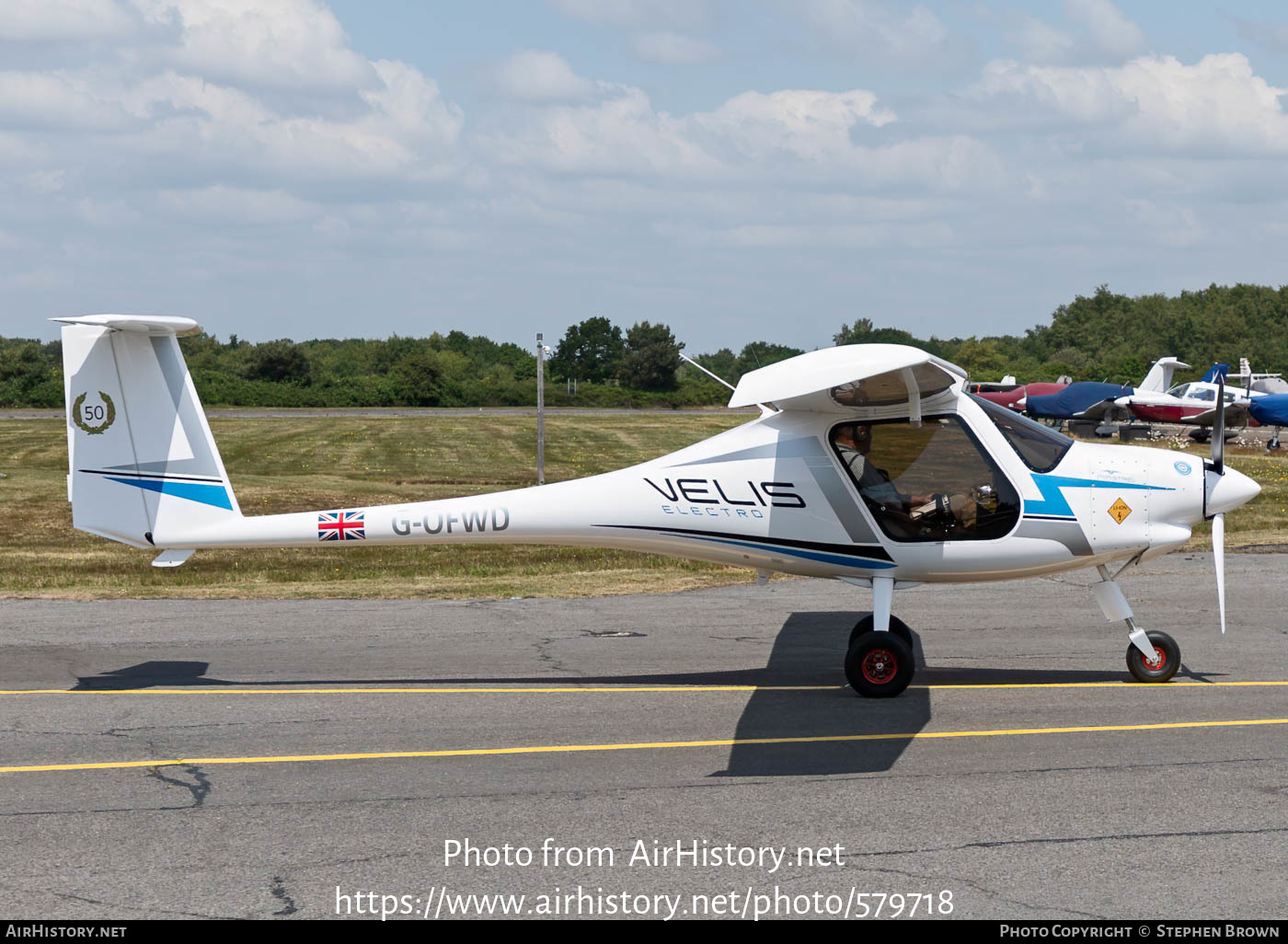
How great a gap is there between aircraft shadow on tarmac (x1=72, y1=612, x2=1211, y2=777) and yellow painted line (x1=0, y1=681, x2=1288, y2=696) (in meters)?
0.10

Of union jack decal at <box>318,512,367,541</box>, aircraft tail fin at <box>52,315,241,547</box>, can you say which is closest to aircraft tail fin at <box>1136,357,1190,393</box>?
union jack decal at <box>318,512,367,541</box>

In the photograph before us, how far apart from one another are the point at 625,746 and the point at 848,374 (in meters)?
3.09

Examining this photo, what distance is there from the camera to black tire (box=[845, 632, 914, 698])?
9836 millimetres

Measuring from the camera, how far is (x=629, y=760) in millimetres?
8320

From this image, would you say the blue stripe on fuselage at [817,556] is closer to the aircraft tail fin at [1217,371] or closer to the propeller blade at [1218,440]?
the propeller blade at [1218,440]

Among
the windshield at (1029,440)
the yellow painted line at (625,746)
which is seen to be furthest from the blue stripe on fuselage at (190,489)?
the windshield at (1029,440)

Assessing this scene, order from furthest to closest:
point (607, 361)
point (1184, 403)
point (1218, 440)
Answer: point (607, 361)
point (1184, 403)
point (1218, 440)

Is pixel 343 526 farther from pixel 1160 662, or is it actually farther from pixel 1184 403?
pixel 1184 403

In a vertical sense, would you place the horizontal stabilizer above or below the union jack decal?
above

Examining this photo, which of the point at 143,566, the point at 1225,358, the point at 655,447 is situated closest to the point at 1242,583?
the point at 143,566

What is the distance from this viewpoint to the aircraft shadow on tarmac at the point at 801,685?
8367 millimetres

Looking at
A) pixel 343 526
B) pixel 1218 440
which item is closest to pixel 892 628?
pixel 1218 440

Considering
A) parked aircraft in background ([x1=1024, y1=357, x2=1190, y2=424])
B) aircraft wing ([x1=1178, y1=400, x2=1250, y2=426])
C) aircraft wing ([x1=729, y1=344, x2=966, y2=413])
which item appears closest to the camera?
aircraft wing ([x1=729, y1=344, x2=966, y2=413])

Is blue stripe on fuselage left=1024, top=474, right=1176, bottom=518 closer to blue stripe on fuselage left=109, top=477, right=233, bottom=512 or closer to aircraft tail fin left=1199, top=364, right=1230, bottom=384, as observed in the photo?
aircraft tail fin left=1199, top=364, right=1230, bottom=384
